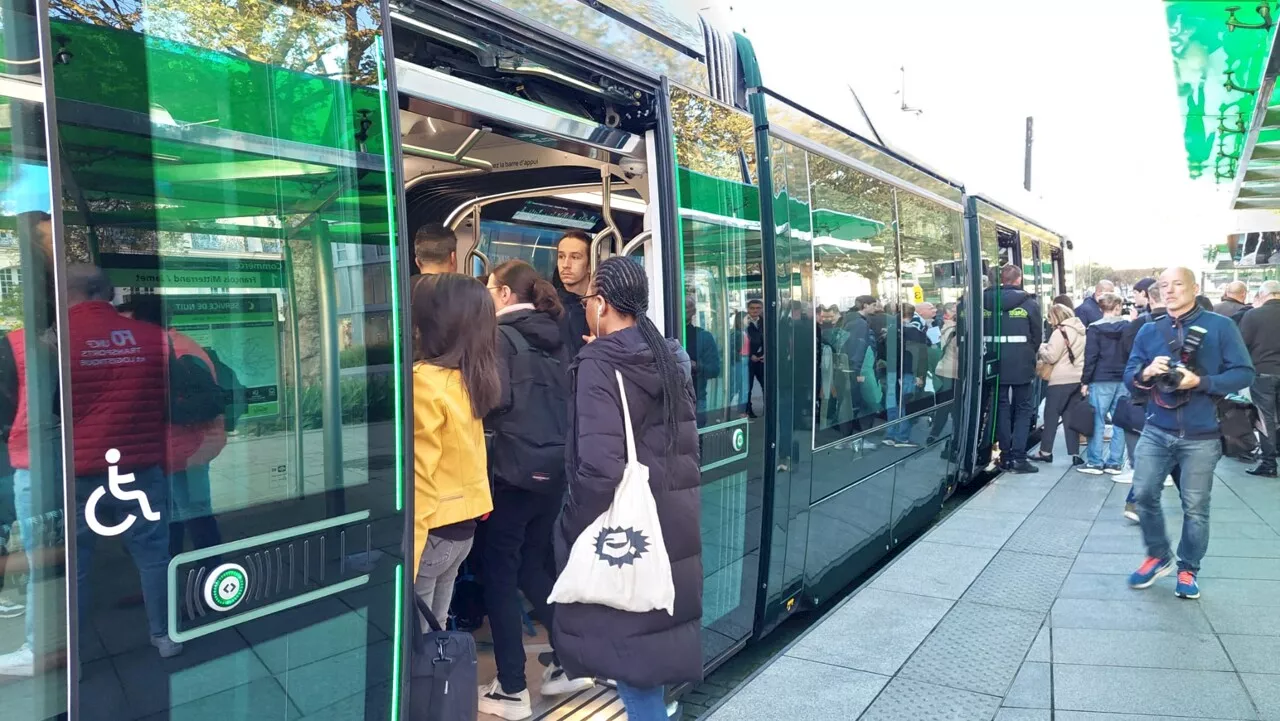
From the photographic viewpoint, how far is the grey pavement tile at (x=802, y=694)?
379cm

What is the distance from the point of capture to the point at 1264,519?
749cm

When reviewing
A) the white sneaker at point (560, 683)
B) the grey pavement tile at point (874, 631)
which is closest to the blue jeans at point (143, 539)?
the white sneaker at point (560, 683)

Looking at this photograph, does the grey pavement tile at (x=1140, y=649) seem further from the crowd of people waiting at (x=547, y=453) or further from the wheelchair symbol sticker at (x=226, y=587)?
the wheelchair symbol sticker at (x=226, y=587)

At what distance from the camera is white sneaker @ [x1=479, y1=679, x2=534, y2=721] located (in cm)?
368

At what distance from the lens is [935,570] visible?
5809 millimetres

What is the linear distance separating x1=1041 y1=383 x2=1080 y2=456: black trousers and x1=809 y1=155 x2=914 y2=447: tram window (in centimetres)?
478

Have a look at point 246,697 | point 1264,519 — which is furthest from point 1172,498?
point 246,697

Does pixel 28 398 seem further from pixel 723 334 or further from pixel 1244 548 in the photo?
pixel 1244 548

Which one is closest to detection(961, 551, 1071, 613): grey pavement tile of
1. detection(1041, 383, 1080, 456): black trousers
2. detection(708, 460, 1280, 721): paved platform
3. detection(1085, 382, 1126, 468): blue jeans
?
detection(708, 460, 1280, 721): paved platform

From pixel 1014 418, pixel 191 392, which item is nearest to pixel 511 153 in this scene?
pixel 191 392

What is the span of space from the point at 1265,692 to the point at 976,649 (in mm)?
1167

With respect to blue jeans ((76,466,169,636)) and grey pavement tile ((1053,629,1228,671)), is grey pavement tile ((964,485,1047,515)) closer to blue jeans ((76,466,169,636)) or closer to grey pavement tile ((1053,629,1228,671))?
grey pavement tile ((1053,629,1228,671))

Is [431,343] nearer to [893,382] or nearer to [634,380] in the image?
[634,380]

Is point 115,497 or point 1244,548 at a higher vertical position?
point 115,497
